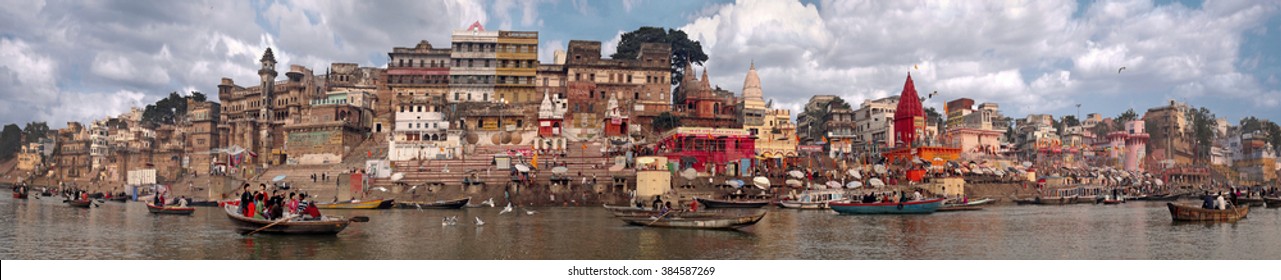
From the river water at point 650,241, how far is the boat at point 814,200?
10896 millimetres

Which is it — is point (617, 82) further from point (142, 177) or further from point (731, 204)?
point (142, 177)

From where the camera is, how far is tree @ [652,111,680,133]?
2437 inches

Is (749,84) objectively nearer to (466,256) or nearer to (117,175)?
(117,175)

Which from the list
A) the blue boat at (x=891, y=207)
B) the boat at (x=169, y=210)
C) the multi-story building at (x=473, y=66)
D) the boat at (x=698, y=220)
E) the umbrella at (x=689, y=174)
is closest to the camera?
the boat at (x=698, y=220)

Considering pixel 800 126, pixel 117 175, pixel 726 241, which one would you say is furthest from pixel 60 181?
pixel 726 241

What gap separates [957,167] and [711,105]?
17514 mm

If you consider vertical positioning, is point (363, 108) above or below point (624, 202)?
above

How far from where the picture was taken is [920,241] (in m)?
22.2

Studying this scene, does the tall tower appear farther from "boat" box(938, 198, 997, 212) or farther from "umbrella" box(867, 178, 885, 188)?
"boat" box(938, 198, 997, 212)

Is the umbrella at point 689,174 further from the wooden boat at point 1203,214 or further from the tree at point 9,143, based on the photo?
the tree at point 9,143

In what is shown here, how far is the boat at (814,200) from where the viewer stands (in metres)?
41.7

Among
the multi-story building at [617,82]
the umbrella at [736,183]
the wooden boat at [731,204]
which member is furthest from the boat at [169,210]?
the multi-story building at [617,82]

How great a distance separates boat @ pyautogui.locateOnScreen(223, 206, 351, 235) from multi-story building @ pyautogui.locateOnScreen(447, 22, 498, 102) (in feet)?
148

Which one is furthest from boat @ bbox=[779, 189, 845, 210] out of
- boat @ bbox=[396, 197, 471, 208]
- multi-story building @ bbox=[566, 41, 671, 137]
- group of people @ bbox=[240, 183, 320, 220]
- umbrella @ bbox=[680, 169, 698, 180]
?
group of people @ bbox=[240, 183, 320, 220]
